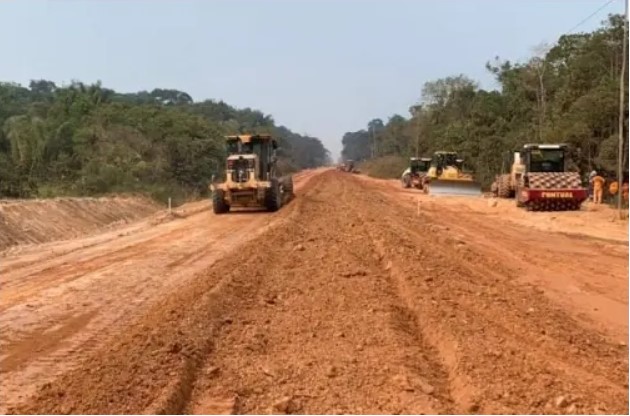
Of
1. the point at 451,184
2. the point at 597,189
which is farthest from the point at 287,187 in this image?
the point at 597,189

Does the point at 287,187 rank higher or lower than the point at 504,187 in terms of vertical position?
higher

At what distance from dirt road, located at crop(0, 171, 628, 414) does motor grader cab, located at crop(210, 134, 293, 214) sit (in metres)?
9.71

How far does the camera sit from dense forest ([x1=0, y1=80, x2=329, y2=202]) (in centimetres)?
3161

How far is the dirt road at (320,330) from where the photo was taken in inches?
203

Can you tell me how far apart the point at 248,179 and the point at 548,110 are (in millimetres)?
28423

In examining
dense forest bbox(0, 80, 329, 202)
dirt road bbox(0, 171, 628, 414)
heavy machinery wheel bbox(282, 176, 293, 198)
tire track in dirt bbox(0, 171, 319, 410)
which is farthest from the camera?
dense forest bbox(0, 80, 329, 202)

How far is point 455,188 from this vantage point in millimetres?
35719

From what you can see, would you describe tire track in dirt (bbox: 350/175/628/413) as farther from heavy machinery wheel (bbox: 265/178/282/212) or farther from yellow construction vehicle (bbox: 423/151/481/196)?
yellow construction vehicle (bbox: 423/151/481/196)

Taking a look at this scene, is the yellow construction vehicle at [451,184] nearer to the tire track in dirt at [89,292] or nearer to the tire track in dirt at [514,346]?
the tire track in dirt at [89,292]

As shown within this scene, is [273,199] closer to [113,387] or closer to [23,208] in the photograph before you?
[23,208]

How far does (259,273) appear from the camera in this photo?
10.6 m

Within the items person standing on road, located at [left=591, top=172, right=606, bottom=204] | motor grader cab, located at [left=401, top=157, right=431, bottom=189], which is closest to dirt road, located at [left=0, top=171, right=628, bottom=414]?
person standing on road, located at [left=591, top=172, right=606, bottom=204]

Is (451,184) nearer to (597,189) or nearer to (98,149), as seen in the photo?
(597,189)

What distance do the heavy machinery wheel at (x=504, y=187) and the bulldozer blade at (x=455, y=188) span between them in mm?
1654
